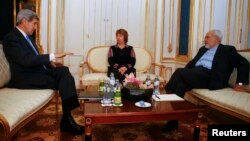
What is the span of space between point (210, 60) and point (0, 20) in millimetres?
2870

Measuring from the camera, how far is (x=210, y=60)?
132 inches

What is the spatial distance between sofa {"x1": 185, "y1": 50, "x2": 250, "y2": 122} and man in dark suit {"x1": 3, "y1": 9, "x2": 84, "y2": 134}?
136 centimetres

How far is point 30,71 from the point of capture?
8.84ft

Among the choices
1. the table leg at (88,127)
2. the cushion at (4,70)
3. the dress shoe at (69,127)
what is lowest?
the dress shoe at (69,127)

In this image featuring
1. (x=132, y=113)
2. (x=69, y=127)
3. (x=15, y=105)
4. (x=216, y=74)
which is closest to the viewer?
(x=15, y=105)

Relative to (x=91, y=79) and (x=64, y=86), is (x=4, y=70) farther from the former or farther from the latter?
(x=91, y=79)

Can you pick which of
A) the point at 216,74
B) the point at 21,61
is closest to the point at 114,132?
the point at 21,61

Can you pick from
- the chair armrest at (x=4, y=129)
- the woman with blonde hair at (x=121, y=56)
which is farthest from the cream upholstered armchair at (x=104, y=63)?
the chair armrest at (x=4, y=129)

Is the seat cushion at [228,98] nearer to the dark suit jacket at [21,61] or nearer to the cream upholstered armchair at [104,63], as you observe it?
the cream upholstered armchair at [104,63]

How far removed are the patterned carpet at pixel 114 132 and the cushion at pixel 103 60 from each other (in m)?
1.16

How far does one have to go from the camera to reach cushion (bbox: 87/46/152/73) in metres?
4.03

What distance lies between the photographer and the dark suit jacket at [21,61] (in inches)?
101

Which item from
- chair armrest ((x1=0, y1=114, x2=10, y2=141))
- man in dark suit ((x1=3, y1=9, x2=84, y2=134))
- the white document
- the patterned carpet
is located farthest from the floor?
chair armrest ((x1=0, y1=114, x2=10, y2=141))

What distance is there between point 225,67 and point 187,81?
48 cm
